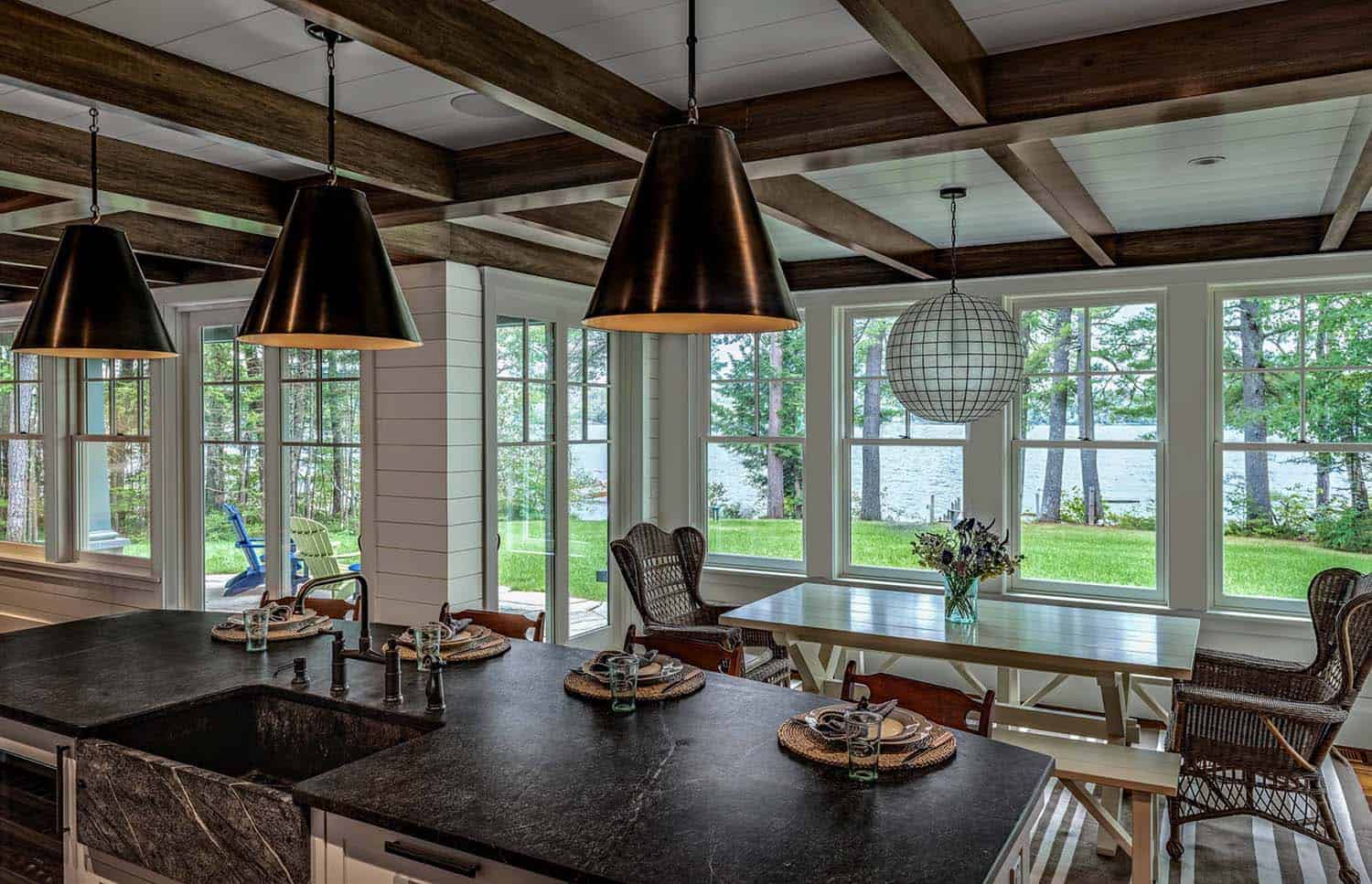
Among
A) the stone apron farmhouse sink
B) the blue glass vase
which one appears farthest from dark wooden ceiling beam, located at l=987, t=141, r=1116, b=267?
the stone apron farmhouse sink

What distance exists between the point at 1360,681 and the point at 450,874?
328 centimetres

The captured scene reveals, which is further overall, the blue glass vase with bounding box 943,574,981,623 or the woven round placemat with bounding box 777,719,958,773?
the blue glass vase with bounding box 943,574,981,623

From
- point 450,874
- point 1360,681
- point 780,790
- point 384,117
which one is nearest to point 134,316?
point 384,117

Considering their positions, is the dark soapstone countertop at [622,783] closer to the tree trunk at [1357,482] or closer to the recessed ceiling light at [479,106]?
the recessed ceiling light at [479,106]

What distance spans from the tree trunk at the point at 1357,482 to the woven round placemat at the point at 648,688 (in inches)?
158

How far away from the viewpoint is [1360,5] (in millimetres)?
2039

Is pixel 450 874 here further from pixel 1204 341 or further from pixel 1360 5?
pixel 1204 341

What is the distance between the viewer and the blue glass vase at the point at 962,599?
161 inches

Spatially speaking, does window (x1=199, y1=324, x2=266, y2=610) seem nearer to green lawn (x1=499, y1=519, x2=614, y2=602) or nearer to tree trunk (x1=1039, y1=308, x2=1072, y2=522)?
green lawn (x1=499, y1=519, x2=614, y2=602)

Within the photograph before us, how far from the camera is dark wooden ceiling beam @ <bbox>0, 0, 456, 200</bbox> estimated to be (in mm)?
2121

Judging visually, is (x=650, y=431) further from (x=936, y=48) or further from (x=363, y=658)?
(x=936, y=48)

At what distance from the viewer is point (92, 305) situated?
103 inches

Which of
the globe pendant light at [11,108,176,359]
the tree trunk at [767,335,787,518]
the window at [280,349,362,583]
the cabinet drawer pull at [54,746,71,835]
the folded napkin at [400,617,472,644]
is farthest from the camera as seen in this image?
the tree trunk at [767,335,787,518]

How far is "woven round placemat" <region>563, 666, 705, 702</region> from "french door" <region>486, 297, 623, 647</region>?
246 cm
